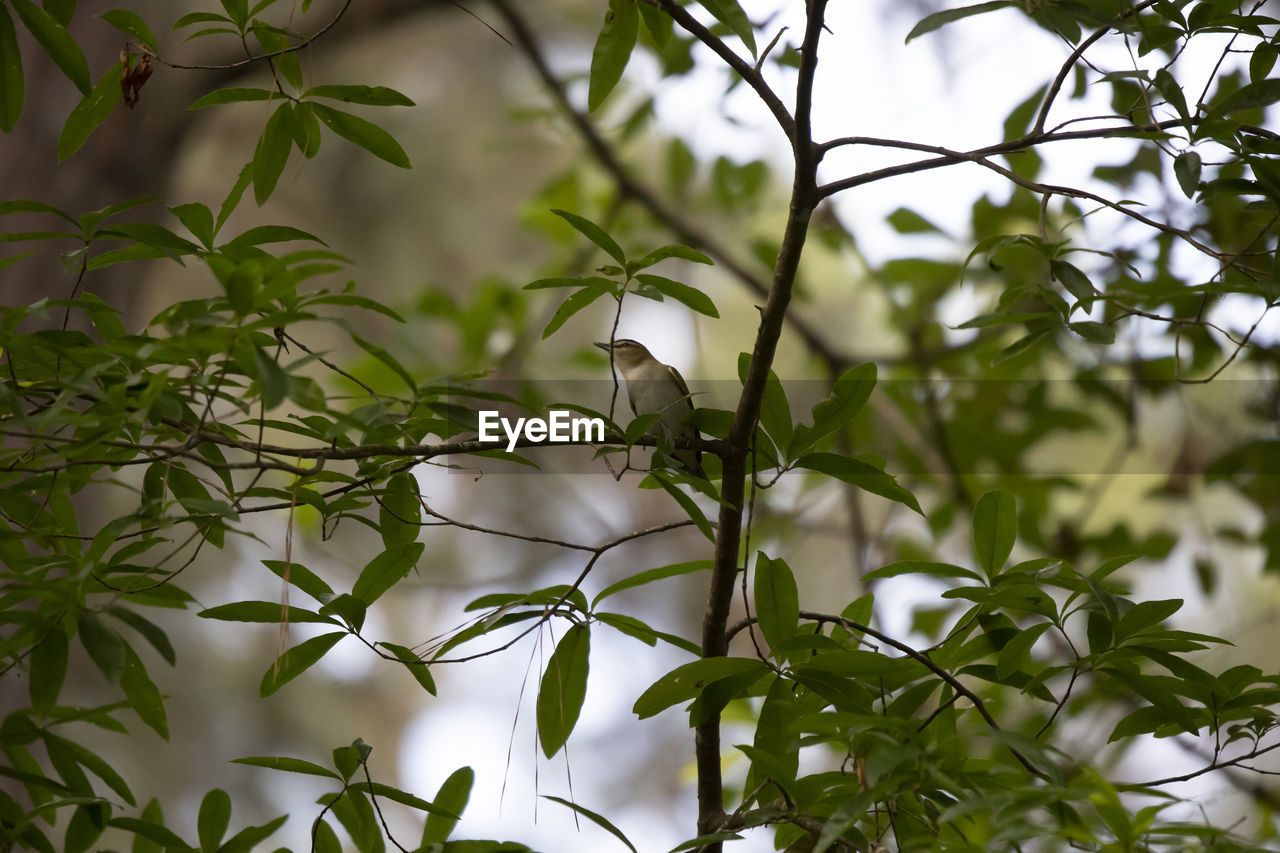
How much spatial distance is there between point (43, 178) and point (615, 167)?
1635mm

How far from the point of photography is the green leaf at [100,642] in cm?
90

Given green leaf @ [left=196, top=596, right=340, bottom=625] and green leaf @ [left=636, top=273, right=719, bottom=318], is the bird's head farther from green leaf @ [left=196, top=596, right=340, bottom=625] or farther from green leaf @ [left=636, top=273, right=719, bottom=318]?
green leaf @ [left=196, top=596, right=340, bottom=625]

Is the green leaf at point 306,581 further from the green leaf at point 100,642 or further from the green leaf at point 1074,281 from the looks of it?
the green leaf at point 1074,281

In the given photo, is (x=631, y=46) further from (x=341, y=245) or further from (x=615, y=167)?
(x=341, y=245)

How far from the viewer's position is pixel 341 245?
516cm

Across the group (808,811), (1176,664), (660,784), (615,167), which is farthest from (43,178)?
(660,784)

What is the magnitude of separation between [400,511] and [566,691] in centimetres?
29

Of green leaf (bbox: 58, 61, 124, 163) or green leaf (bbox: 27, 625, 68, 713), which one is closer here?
green leaf (bbox: 27, 625, 68, 713)

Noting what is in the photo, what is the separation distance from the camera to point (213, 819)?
1195 millimetres

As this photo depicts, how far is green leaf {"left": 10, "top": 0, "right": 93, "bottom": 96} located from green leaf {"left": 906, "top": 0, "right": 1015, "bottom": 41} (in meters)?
0.96

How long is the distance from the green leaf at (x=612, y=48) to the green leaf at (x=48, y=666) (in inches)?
33.6

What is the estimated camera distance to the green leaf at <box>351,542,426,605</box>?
1.12 meters

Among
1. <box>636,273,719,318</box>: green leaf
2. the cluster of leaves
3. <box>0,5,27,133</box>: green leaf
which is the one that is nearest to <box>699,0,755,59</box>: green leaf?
the cluster of leaves

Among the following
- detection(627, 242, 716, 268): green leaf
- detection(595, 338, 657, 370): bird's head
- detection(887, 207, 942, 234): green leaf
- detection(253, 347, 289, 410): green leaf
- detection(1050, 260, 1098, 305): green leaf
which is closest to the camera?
detection(253, 347, 289, 410): green leaf
